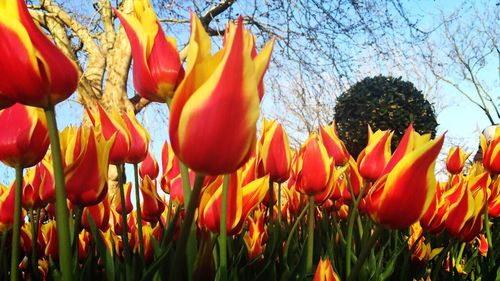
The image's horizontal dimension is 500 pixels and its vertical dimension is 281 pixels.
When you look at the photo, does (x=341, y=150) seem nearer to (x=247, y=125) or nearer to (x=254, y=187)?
(x=254, y=187)

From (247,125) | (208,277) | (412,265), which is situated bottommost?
(412,265)

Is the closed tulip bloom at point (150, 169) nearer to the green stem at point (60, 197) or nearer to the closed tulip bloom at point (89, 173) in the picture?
the closed tulip bloom at point (89, 173)

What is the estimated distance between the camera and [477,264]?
2.40 metres

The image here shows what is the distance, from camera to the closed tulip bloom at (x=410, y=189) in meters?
0.91

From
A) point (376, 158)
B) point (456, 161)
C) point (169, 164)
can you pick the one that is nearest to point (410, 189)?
point (376, 158)

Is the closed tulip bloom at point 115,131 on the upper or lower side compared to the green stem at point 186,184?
upper

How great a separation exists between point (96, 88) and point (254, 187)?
467 inches

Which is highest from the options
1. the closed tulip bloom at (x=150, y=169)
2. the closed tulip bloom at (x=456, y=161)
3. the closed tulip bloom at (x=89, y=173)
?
the closed tulip bloom at (x=89, y=173)

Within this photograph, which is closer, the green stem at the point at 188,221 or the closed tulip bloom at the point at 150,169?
the green stem at the point at 188,221

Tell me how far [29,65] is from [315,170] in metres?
0.96

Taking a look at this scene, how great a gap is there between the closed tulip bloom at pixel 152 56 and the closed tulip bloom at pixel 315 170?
589 millimetres

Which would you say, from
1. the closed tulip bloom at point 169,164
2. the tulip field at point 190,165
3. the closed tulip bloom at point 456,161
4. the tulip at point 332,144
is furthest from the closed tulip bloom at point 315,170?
the closed tulip bloom at point 456,161

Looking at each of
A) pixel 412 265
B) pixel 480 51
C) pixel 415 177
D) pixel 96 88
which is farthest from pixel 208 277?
pixel 480 51

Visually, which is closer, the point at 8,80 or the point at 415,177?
the point at 8,80
